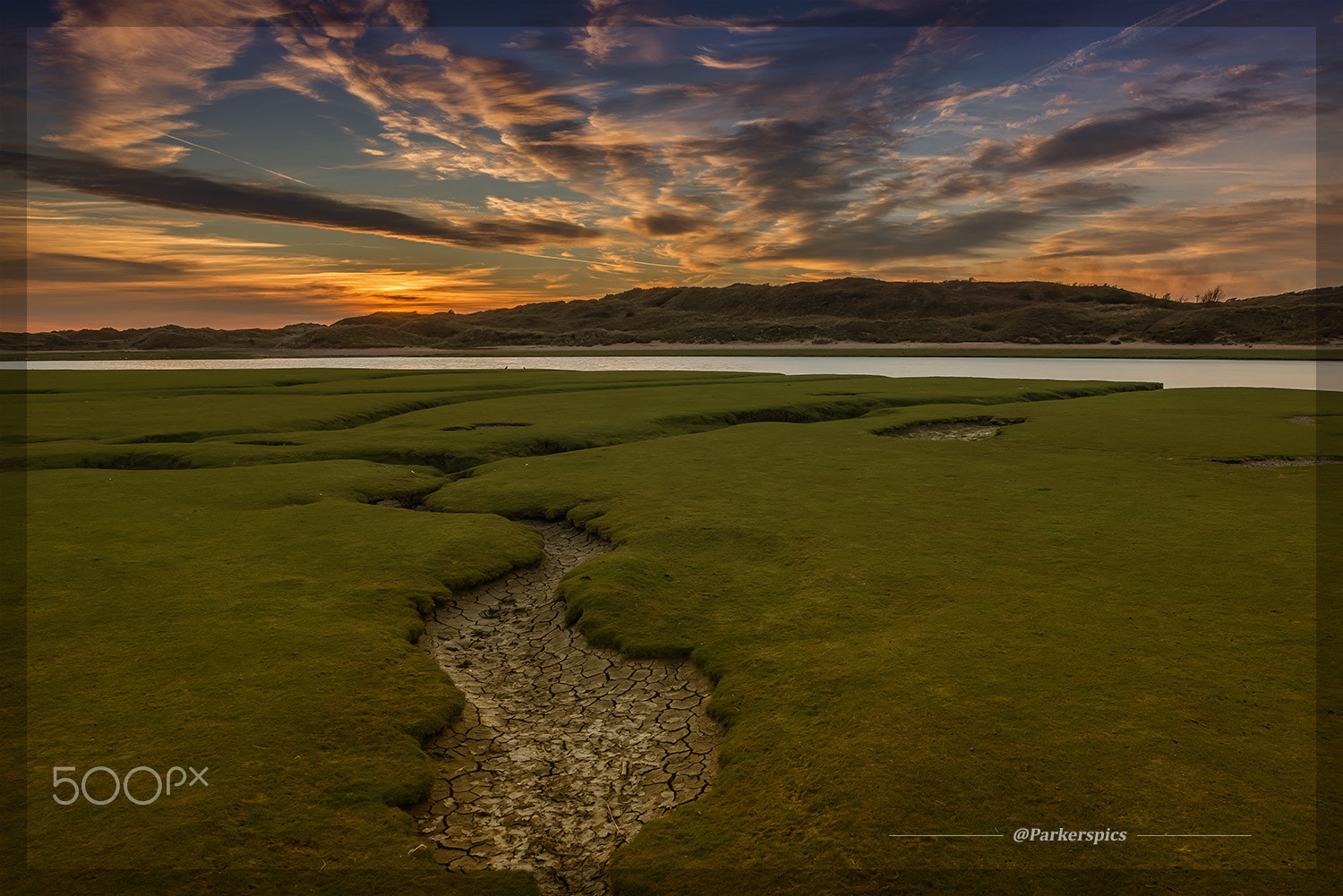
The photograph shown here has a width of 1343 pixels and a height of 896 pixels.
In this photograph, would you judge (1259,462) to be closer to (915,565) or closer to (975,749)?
(915,565)

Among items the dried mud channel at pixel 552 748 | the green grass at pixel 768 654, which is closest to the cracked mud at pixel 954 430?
the green grass at pixel 768 654

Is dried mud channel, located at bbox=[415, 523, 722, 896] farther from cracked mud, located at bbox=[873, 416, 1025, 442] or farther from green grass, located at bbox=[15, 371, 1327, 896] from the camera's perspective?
cracked mud, located at bbox=[873, 416, 1025, 442]

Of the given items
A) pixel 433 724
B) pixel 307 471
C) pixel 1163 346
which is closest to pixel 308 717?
pixel 433 724

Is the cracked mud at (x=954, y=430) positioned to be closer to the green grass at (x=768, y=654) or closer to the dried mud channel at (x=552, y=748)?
the green grass at (x=768, y=654)

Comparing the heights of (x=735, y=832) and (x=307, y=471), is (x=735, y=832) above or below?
below

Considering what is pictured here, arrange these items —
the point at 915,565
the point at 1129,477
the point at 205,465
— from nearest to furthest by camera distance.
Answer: the point at 915,565, the point at 1129,477, the point at 205,465

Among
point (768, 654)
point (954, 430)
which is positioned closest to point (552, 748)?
point (768, 654)
